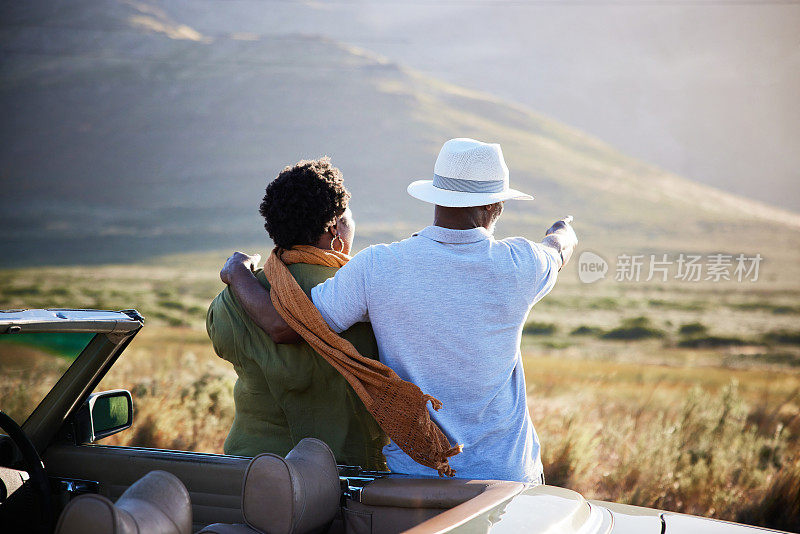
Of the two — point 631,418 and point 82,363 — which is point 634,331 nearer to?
point 631,418

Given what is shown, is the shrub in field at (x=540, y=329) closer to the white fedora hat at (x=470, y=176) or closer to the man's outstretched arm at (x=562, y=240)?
the man's outstretched arm at (x=562, y=240)

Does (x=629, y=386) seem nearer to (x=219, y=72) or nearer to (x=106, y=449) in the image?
(x=106, y=449)

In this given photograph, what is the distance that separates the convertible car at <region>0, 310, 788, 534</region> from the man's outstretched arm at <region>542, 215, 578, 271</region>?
2.97ft

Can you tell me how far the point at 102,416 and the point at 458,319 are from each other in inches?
63.3

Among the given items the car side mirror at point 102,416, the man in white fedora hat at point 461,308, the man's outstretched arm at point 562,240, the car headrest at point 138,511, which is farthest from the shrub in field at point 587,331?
the car headrest at point 138,511

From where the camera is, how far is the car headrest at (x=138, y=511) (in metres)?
1.30

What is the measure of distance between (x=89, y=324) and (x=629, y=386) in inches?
310

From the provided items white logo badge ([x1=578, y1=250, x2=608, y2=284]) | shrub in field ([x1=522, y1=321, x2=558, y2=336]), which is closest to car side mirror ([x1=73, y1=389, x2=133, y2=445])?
white logo badge ([x1=578, y1=250, x2=608, y2=284])

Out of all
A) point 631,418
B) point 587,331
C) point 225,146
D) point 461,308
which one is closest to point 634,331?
point 587,331

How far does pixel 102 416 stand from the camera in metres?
2.90

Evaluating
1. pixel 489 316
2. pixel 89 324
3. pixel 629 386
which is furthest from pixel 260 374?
pixel 629 386

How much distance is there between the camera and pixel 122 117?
1988 inches

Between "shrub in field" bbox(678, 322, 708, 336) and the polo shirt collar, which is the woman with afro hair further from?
"shrub in field" bbox(678, 322, 708, 336)

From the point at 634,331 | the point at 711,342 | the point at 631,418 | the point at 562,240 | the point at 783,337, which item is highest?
the point at 562,240
